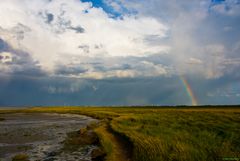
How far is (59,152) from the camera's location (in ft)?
70.3

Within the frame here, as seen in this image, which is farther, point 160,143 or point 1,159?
point 1,159

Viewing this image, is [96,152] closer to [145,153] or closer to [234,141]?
[145,153]

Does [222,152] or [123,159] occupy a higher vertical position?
[222,152]

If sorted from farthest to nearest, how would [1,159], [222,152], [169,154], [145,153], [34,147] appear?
1. [34,147]
2. [1,159]
3. [145,153]
4. [169,154]
5. [222,152]

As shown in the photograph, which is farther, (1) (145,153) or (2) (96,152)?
(2) (96,152)

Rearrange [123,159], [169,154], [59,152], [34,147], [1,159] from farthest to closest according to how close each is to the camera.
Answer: [34,147]
[59,152]
[1,159]
[123,159]
[169,154]

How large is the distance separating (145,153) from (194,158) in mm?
3464

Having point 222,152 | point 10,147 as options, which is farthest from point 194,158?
point 10,147

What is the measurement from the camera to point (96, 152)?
19.9 metres

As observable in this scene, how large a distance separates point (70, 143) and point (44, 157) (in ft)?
20.0

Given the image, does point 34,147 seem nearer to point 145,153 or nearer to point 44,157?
point 44,157

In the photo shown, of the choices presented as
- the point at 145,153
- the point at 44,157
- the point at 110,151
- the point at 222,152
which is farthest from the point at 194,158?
the point at 44,157

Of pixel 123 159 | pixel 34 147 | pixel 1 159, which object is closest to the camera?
pixel 123 159

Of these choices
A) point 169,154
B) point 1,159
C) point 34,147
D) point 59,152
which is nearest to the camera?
point 169,154
